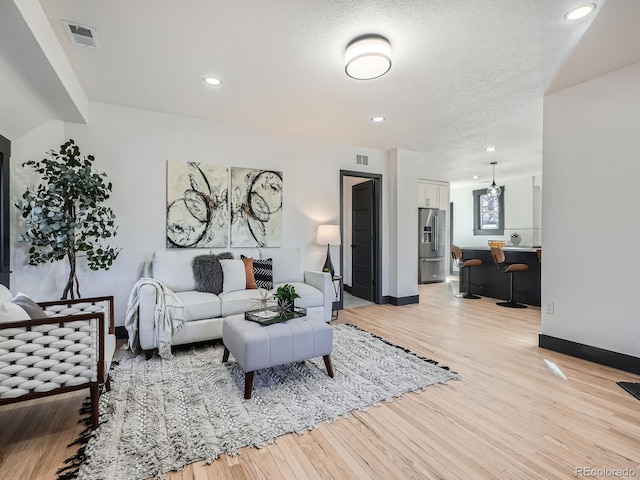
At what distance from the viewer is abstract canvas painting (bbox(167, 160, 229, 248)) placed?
374 centimetres

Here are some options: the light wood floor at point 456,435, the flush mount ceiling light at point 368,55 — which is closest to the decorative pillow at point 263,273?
the light wood floor at point 456,435

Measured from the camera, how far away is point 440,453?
5.35ft

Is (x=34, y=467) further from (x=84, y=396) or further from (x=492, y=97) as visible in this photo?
(x=492, y=97)

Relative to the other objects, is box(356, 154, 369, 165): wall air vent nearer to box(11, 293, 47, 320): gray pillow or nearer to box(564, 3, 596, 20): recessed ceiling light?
box(564, 3, 596, 20): recessed ceiling light

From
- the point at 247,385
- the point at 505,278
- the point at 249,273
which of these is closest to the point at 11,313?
the point at 247,385

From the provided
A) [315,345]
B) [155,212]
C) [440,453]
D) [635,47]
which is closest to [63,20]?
[155,212]

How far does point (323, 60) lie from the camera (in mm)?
2533

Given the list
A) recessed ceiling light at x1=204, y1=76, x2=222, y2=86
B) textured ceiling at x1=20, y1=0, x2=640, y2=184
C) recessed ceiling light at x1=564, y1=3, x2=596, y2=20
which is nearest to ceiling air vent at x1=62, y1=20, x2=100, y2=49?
textured ceiling at x1=20, y1=0, x2=640, y2=184

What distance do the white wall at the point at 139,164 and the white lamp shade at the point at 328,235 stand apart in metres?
0.25

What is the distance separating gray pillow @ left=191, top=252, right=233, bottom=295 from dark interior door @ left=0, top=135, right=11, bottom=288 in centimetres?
156

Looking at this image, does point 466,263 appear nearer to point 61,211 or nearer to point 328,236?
point 328,236

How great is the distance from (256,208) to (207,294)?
1384 mm

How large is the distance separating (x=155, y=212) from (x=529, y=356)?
424 cm

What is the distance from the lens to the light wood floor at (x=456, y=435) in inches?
59.5
